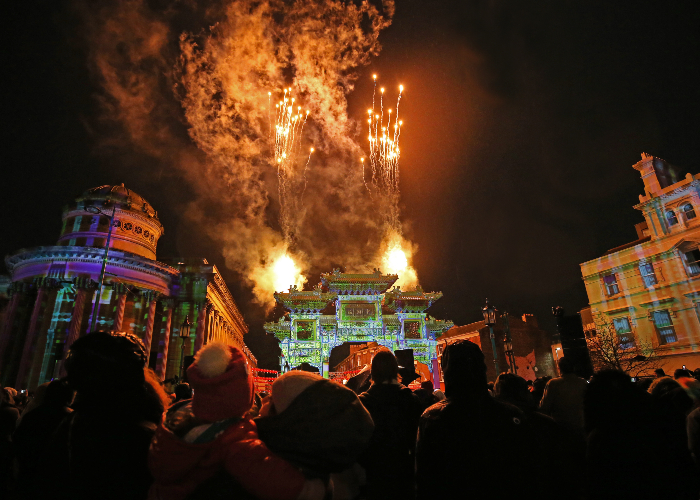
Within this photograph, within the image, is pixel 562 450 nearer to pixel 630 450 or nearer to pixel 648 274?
pixel 630 450

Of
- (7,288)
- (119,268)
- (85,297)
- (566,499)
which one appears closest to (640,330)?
(566,499)

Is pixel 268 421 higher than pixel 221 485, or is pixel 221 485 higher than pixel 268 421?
pixel 268 421

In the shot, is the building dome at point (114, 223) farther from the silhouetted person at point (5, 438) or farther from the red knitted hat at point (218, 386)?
the red knitted hat at point (218, 386)

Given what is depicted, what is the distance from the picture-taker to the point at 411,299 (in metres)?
32.6

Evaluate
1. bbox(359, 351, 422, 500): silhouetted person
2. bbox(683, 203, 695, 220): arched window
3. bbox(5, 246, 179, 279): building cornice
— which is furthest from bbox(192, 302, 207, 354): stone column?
bbox(683, 203, 695, 220): arched window

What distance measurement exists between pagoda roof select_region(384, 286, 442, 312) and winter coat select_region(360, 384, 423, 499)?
95.3 ft

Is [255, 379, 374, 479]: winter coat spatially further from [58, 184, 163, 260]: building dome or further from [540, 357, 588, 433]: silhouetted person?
[58, 184, 163, 260]: building dome

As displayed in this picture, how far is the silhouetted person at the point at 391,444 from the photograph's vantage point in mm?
3537

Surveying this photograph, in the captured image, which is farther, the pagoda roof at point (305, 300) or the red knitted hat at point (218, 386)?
the pagoda roof at point (305, 300)

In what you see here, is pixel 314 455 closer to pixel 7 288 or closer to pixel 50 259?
pixel 50 259

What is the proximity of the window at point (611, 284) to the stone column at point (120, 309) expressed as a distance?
134 feet

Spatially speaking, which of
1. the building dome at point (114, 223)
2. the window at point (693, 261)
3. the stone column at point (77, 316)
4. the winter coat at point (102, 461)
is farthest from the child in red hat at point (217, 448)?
the building dome at point (114, 223)

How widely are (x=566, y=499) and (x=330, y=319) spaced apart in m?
28.0

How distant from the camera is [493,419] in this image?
8.63ft
